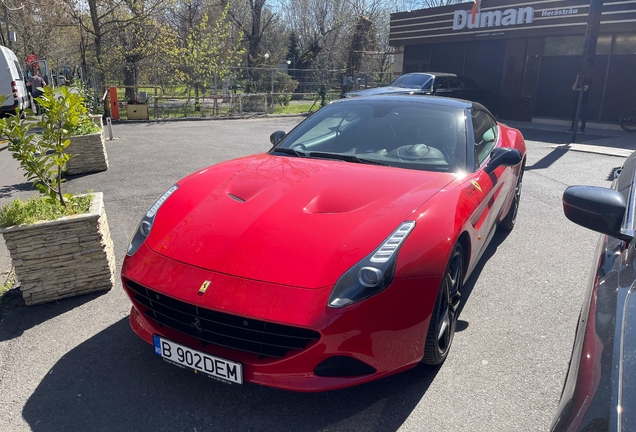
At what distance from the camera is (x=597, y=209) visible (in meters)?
2.01

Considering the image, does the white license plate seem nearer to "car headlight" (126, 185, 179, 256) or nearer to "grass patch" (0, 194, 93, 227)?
"car headlight" (126, 185, 179, 256)

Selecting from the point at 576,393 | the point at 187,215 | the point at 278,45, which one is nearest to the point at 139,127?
the point at 187,215

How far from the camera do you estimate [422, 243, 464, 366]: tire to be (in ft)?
8.50

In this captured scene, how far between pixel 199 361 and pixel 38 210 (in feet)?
7.31

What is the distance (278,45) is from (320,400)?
45.6m

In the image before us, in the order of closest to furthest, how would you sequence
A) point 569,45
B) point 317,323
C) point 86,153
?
point 317,323 < point 86,153 < point 569,45

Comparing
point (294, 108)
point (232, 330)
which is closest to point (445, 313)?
point (232, 330)

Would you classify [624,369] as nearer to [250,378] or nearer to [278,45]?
[250,378]

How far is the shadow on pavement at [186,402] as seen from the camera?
7.85ft

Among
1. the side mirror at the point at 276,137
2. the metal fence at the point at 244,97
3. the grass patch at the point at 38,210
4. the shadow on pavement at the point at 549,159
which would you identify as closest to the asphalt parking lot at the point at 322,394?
the grass patch at the point at 38,210

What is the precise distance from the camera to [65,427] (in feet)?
7.75

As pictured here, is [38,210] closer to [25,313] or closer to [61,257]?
[61,257]

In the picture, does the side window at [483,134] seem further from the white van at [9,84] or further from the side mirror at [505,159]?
the white van at [9,84]

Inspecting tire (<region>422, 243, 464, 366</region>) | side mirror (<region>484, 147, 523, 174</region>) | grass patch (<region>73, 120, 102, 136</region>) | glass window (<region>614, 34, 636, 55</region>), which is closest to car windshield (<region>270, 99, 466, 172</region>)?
side mirror (<region>484, 147, 523, 174</region>)
